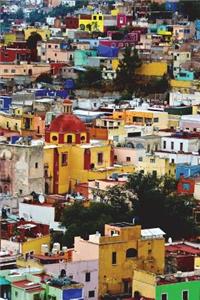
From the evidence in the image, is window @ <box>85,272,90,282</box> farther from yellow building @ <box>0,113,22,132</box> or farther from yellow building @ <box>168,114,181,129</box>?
yellow building @ <box>168,114,181,129</box>

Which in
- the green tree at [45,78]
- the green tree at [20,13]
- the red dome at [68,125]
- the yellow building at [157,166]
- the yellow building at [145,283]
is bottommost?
the green tree at [20,13]

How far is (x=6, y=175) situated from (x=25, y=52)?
11.7 meters

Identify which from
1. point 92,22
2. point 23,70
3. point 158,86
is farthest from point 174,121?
point 92,22

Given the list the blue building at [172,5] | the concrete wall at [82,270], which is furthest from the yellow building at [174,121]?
the blue building at [172,5]

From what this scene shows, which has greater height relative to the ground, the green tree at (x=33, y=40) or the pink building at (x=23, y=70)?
the green tree at (x=33, y=40)

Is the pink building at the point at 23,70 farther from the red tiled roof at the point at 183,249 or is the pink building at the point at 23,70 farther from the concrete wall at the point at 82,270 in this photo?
the concrete wall at the point at 82,270

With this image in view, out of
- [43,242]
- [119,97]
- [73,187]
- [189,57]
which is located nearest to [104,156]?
[73,187]

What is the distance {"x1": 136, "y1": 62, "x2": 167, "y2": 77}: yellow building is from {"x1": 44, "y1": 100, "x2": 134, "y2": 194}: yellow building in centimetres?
889

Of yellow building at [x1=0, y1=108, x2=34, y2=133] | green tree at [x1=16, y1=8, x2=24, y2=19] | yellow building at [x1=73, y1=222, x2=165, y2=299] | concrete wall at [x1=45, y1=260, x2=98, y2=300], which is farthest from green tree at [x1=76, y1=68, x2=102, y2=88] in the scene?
concrete wall at [x1=45, y1=260, x2=98, y2=300]

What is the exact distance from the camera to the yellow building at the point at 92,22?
30.6 meters

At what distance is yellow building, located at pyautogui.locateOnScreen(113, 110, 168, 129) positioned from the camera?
771 inches

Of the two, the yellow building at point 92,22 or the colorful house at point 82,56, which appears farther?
the yellow building at point 92,22

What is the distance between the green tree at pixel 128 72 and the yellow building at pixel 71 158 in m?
8.26

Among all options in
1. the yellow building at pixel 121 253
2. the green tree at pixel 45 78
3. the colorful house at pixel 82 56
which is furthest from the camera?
the colorful house at pixel 82 56
